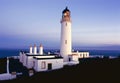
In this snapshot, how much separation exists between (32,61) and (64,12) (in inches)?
390

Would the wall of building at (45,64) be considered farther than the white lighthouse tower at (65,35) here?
No

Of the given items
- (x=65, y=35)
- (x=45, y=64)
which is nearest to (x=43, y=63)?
(x=45, y=64)

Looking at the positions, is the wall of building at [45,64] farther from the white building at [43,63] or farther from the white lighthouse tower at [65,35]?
the white lighthouse tower at [65,35]

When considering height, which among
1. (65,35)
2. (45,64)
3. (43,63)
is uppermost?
(65,35)

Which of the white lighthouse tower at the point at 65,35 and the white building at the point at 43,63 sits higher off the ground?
the white lighthouse tower at the point at 65,35

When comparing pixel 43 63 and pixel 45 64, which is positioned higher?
pixel 43 63

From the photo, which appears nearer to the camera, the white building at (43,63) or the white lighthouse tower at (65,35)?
the white building at (43,63)

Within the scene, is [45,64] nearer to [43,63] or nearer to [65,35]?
[43,63]

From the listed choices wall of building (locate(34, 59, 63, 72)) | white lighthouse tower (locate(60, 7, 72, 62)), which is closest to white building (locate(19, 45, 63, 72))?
wall of building (locate(34, 59, 63, 72))

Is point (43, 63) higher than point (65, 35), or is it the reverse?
point (65, 35)

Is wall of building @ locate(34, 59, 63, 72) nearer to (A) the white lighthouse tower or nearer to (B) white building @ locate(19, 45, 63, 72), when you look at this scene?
(B) white building @ locate(19, 45, 63, 72)

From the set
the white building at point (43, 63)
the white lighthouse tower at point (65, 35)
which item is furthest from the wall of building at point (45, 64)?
the white lighthouse tower at point (65, 35)

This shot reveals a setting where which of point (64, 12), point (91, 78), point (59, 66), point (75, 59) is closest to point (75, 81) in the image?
point (91, 78)

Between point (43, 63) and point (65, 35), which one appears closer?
point (43, 63)
